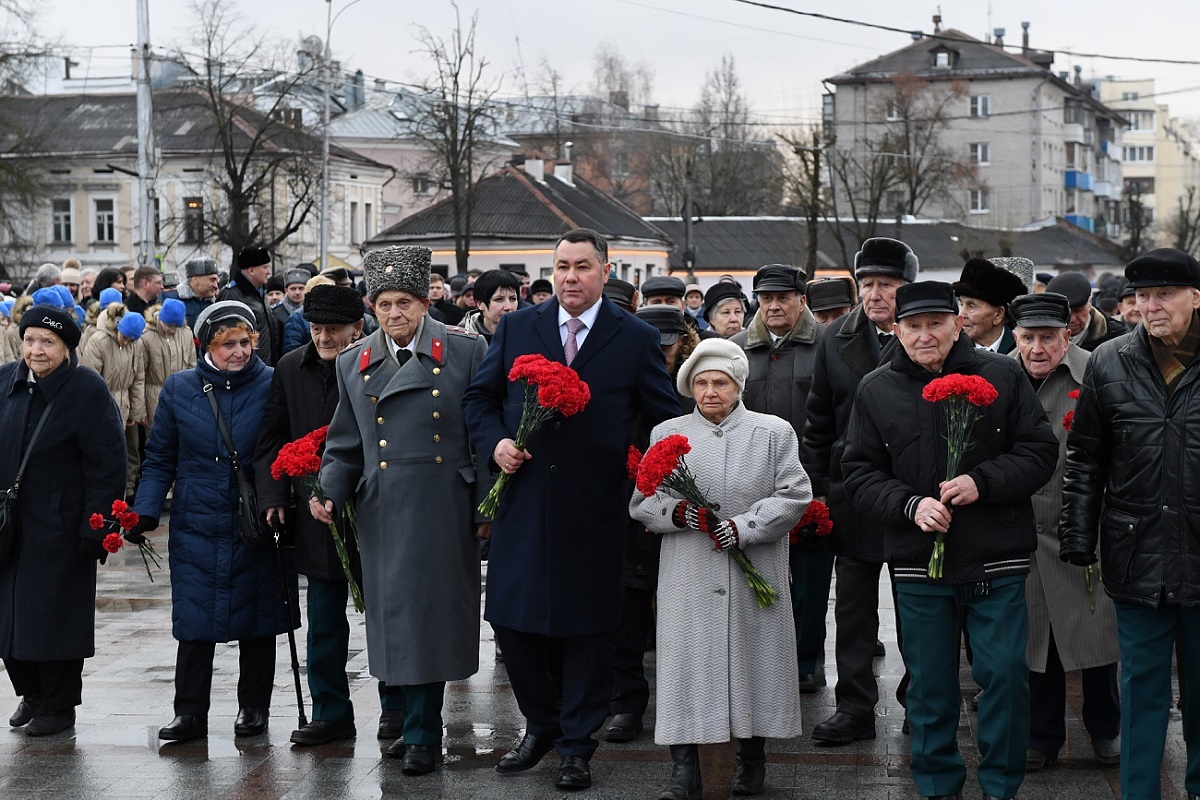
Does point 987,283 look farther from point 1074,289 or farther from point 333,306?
point 333,306

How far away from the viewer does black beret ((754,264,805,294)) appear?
8.17 meters

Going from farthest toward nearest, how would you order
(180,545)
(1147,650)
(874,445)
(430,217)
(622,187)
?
(622,187) → (430,217) → (180,545) → (874,445) → (1147,650)

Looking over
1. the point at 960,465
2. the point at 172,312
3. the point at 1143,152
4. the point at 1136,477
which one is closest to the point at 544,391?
the point at 960,465

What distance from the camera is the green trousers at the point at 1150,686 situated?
18.9 ft

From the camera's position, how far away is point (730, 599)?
6.39m

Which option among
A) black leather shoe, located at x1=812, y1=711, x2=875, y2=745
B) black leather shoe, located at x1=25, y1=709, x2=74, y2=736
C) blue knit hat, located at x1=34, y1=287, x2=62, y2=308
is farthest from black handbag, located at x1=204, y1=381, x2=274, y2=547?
blue knit hat, located at x1=34, y1=287, x2=62, y2=308

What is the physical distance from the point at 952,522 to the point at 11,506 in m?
4.35

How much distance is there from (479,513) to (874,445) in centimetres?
176

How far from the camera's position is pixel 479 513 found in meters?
6.89

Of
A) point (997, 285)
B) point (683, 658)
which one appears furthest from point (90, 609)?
point (997, 285)

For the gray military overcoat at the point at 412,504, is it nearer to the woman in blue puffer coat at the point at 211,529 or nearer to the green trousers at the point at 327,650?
the green trousers at the point at 327,650

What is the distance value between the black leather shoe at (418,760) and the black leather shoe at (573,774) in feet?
1.86

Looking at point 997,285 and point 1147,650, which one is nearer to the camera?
point 1147,650

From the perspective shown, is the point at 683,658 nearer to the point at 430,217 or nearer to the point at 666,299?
the point at 666,299
